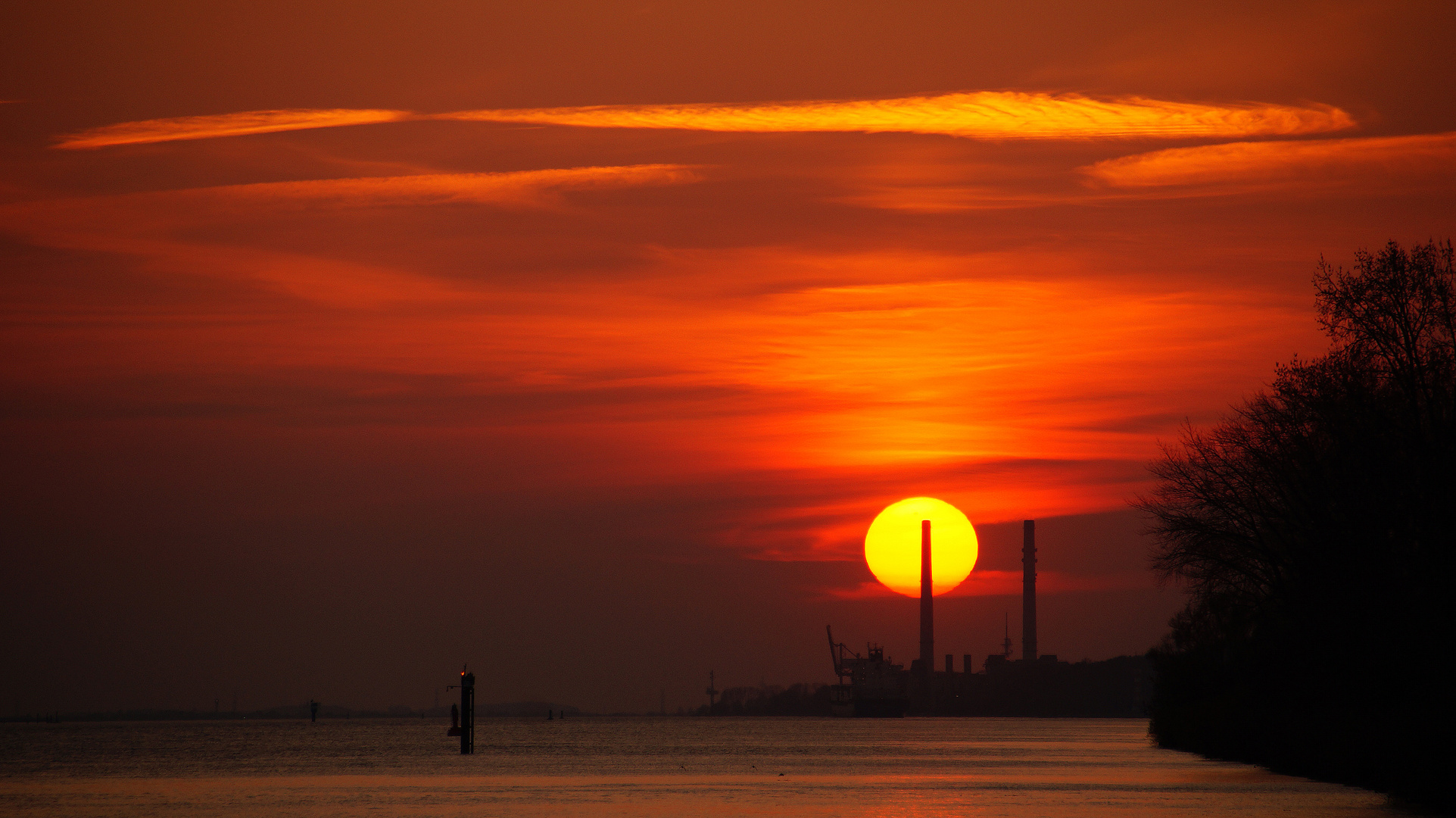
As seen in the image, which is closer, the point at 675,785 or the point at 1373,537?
the point at 1373,537

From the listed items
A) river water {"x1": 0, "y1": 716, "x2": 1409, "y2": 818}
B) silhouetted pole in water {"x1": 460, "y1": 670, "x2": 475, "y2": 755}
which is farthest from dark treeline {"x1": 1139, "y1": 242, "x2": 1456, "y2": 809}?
silhouetted pole in water {"x1": 460, "y1": 670, "x2": 475, "y2": 755}

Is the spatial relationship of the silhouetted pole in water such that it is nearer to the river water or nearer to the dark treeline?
the river water

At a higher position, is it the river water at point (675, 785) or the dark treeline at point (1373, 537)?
the dark treeline at point (1373, 537)

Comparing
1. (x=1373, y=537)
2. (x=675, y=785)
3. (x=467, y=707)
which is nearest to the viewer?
(x=1373, y=537)

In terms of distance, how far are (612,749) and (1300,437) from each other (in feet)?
231

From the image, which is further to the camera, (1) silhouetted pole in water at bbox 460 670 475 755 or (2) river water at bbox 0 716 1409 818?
(1) silhouetted pole in water at bbox 460 670 475 755

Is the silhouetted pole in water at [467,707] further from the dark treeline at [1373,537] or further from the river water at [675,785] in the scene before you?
the dark treeline at [1373,537]

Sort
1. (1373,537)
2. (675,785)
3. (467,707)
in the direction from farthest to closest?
1. (467,707)
2. (675,785)
3. (1373,537)

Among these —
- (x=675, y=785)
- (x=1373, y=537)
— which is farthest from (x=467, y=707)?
(x=1373, y=537)

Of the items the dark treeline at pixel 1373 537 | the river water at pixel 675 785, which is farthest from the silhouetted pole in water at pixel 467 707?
the dark treeline at pixel 1373 537

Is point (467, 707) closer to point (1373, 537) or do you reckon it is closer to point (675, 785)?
point (675, 785)

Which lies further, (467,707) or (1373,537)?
(467,707)

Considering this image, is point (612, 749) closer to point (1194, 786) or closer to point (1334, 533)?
point (1194, 786)

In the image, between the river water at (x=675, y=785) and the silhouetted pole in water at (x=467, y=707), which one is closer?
the river water at (x=675, y=785)
